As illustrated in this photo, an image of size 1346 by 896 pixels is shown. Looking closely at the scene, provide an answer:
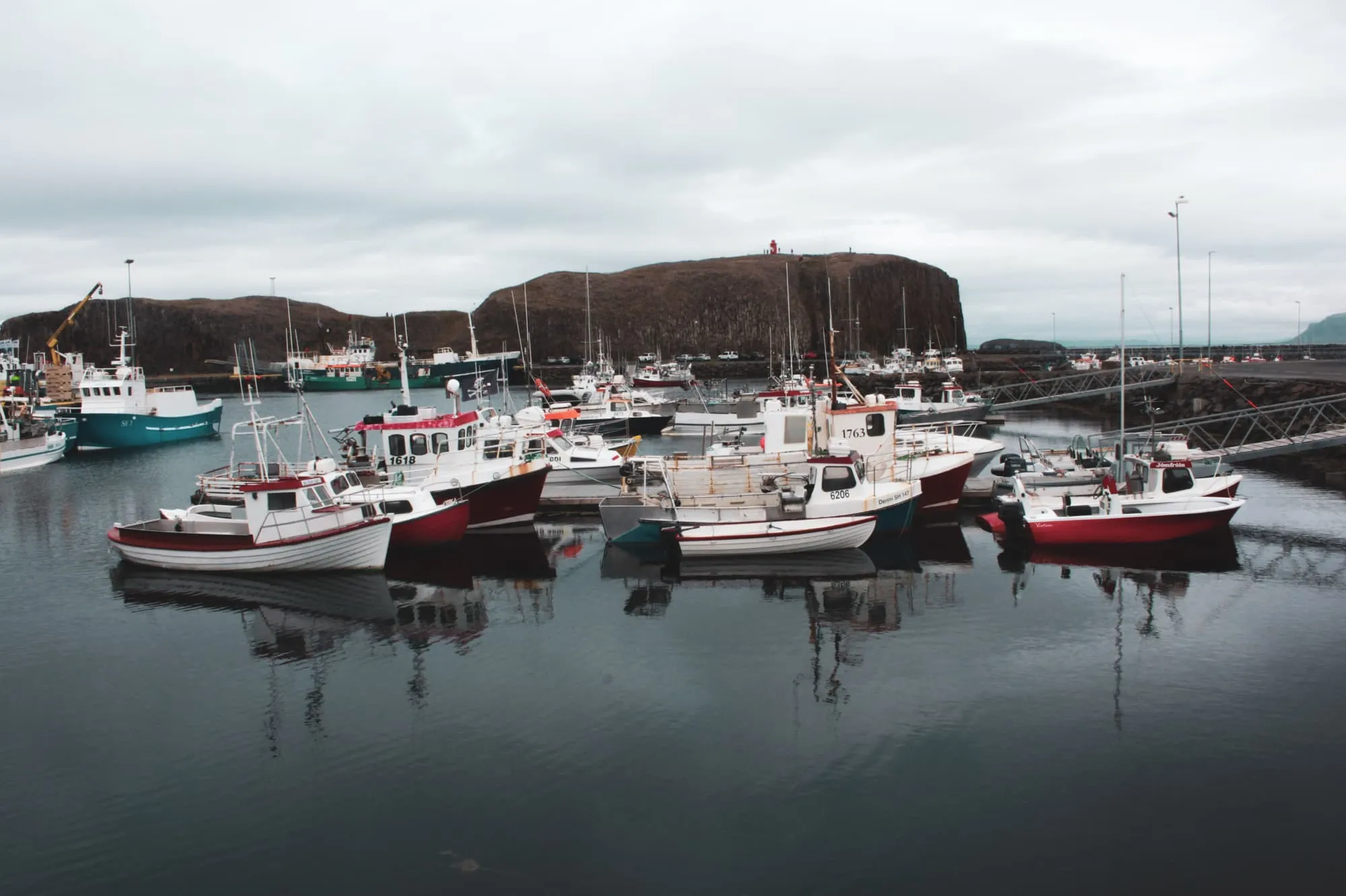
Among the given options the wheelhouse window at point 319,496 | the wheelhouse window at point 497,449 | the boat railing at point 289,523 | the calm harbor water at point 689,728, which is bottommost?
the calm harbor water at point 689,728

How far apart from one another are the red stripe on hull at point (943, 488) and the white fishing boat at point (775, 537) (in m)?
5.08

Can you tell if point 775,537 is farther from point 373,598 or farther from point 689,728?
point 373,598

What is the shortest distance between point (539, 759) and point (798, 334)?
455ft

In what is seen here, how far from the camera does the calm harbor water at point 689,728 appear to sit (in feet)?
34.1

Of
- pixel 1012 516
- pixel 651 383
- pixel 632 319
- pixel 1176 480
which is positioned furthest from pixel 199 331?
pixel 1176 480

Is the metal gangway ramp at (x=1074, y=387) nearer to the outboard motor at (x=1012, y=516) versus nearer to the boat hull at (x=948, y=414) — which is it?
the boat hull at (x=948, y=414)

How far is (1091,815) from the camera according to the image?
1103cm

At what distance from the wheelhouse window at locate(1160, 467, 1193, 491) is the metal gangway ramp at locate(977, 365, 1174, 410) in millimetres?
27455

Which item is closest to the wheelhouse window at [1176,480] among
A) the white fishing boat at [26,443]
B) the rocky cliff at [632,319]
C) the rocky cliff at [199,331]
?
the white fishing boat at [26,443]

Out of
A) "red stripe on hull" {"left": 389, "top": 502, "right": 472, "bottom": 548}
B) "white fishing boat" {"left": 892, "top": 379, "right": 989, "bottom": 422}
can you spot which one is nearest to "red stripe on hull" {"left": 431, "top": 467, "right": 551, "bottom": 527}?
"red stripe on hull" {"left": 389, "top": 502, "right": 472, "bottom": 548}

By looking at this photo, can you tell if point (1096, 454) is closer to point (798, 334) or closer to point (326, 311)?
point (798, 334)

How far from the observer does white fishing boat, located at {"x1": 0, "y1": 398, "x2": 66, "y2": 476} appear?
149ft

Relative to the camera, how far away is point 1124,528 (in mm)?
22828

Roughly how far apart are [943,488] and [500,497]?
13324 mm
